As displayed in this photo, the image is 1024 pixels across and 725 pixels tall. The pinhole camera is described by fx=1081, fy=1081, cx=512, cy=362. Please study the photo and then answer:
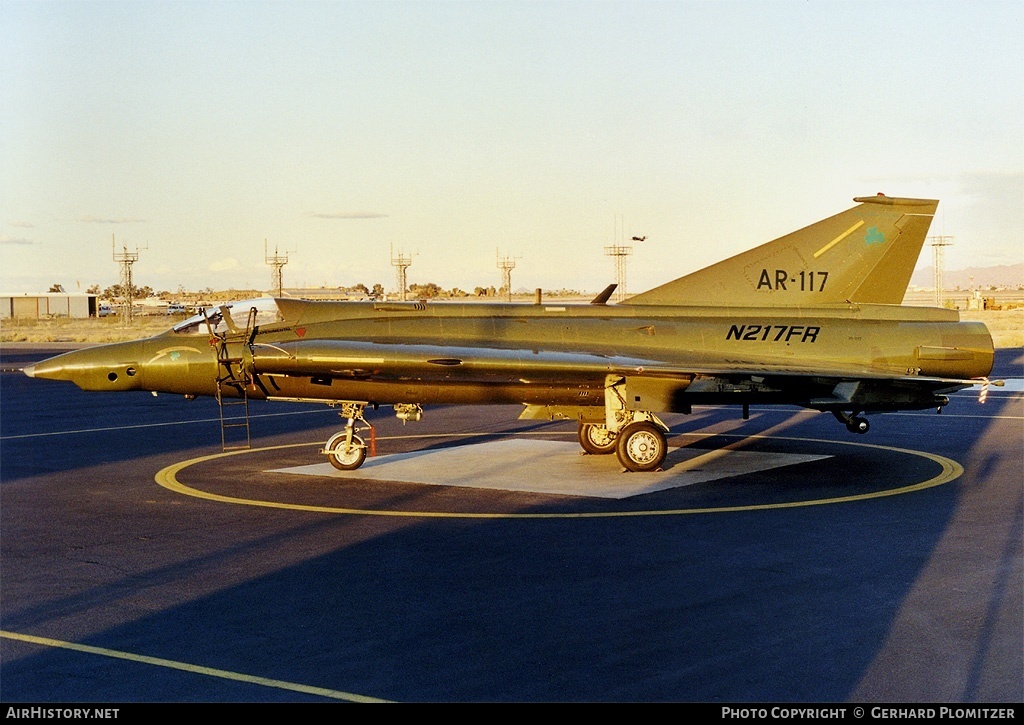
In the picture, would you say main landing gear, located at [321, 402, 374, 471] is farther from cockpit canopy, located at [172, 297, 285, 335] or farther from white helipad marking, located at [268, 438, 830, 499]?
cockpit canopy, located at [172, 297, 285, 335]

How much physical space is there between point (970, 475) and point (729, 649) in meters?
10.7

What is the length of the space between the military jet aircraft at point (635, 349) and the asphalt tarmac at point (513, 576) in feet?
4.20

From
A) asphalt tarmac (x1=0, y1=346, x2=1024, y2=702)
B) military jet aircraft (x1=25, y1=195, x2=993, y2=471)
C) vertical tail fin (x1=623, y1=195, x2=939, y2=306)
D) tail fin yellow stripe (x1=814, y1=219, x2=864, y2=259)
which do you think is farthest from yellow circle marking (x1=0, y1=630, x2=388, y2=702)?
tail fin yellow stripe (x1=814, y1=219, x2=864, y2=259)

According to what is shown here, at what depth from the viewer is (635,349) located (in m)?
18.9

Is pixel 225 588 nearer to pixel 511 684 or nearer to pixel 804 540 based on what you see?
pixel 511 684

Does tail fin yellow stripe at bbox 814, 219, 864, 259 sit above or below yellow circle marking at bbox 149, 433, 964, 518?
above

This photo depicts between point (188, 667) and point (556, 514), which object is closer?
point (188, 667)

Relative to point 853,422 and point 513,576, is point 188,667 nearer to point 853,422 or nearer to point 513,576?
point 513,576

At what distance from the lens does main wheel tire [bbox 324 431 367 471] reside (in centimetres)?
1883

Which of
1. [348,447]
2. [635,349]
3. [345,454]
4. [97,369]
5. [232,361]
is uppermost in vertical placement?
[635,349]

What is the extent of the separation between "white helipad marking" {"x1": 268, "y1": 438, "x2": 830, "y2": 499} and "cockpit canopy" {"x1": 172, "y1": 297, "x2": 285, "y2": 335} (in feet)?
8.68

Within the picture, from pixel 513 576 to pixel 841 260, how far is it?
1075cm

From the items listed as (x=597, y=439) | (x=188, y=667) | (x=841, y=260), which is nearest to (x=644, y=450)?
(x=597, y=439)
